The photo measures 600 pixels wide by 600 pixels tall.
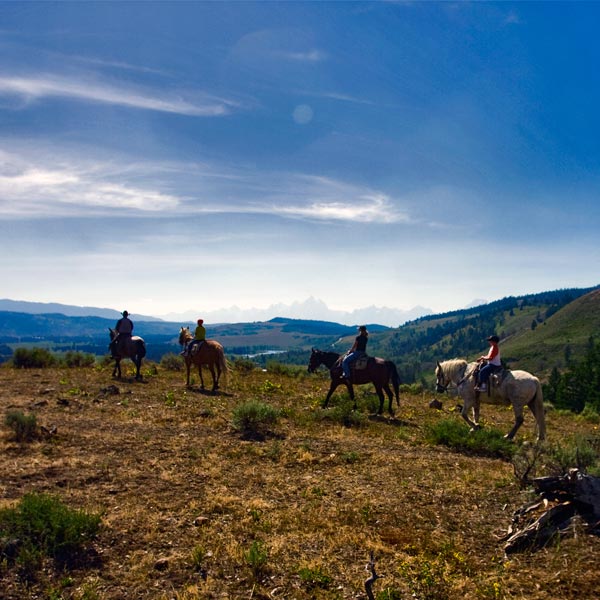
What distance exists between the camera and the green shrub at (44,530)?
6152mm

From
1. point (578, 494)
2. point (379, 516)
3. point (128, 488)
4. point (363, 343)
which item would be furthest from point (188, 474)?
point (363, 343)

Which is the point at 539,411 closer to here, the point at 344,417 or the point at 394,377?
the point at 394,377

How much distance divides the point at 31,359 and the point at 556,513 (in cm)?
2999

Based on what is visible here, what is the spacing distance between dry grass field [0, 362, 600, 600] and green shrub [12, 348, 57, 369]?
13.9 meters

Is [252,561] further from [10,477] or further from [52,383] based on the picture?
[52,383]

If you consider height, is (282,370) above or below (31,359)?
below

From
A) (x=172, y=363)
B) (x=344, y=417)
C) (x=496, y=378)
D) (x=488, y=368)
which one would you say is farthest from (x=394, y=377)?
(x=172, y=363)

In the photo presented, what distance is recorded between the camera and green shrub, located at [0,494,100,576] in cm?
615

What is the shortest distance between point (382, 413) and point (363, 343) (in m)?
3.32

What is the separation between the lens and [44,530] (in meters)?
6.50

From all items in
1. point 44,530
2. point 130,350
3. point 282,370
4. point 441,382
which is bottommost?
point 282,370

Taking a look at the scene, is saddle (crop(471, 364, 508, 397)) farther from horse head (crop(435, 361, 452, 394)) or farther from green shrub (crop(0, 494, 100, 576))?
green shrub (crop(0, 494, 100, 576))

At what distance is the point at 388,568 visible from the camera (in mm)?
6406

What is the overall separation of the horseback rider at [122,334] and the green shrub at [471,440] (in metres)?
17.3
